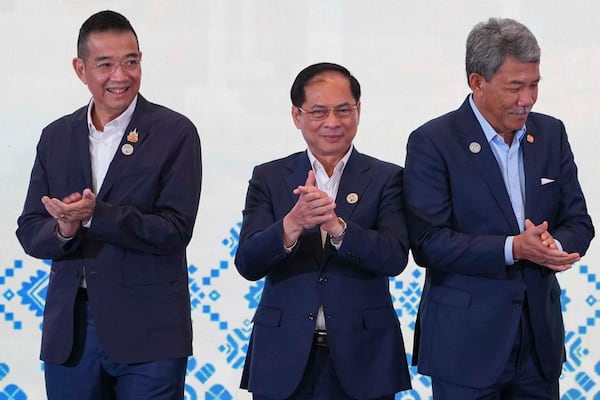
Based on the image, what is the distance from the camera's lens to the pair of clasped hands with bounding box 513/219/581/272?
2.68 meters

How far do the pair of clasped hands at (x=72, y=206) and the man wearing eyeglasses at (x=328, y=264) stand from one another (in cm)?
43

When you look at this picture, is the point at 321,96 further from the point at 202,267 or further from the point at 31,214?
the point at 202,267

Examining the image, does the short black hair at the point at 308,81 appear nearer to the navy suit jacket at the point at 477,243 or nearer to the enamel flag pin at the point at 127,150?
the navy suit jacket at the point at 477,243

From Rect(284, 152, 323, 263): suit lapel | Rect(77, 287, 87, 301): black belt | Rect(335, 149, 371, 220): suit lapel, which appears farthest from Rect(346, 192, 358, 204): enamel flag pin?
Rect(77, 287, 87, 301): black belt

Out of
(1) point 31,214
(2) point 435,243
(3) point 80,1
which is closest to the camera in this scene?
(2) point 435,243

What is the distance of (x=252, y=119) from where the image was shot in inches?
166

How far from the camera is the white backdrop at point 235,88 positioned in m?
4.20

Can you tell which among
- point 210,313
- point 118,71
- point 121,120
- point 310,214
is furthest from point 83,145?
point 210,313

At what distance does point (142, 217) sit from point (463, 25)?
6.32 feet

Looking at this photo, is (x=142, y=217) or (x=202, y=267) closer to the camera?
(x=142, y=217)

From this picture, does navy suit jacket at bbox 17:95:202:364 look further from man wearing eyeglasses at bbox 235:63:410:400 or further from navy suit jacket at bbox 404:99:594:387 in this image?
navy suit jacket at bbox 404:99:594:387

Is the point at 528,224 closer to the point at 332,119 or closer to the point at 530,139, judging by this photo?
the point at 530,139

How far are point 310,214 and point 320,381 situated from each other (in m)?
0.49

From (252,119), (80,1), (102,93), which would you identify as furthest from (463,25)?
(102,93)
